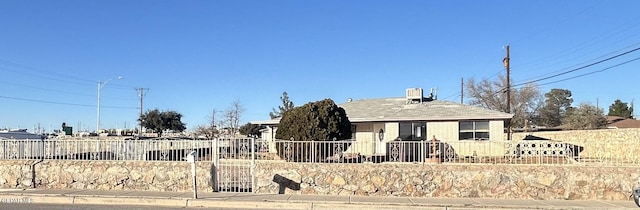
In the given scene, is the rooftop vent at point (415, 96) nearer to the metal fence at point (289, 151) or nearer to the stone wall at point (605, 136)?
the stone wall at point (605, 136)

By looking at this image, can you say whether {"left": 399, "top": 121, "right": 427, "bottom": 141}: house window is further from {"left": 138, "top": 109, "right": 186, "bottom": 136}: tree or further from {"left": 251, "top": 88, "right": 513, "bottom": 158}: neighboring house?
{"left": 138, "top": 109, "right": 186, "bottom": 136}: tree

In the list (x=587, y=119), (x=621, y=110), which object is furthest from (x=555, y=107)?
(x=587, y=119)

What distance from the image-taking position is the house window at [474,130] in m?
25.8

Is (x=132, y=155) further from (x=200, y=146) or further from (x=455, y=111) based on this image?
(x=455, y=111)

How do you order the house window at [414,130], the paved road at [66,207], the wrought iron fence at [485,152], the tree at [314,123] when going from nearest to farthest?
the paved road at [66,207] → the wrought iron fence at [485,152] → the tree at [314,123] → the house window at [414,130]

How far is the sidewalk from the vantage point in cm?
1185

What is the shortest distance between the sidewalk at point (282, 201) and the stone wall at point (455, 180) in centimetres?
32

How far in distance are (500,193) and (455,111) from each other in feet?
47.1

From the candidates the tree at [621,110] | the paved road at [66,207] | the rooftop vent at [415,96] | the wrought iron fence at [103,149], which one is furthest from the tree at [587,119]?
the paved road at [66,207]

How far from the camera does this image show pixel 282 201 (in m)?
12.2

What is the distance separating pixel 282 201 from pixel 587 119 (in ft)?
153

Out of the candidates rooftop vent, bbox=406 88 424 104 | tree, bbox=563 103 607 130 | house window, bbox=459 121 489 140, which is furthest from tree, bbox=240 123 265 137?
tree, bbox=563 103 607 130

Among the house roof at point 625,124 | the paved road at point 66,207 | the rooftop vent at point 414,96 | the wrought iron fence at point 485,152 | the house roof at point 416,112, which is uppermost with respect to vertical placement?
the rooftop vent at point 414,96

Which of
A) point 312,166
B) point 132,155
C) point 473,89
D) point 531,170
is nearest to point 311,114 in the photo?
point 312,166
